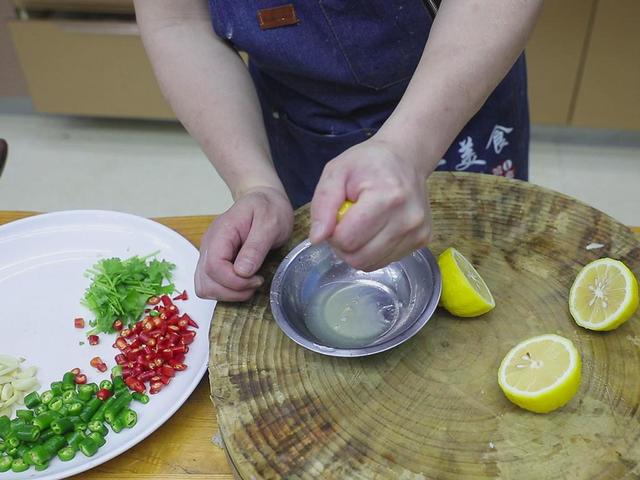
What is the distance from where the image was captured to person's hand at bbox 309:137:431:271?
77 centimetres

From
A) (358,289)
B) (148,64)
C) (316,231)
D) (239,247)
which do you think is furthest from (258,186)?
(148,64)

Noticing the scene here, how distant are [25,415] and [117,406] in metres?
0.13

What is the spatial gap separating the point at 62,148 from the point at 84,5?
2.32ft

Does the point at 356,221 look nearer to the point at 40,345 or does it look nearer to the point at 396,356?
the point at 396,356

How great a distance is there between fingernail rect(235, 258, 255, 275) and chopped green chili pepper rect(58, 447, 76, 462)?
1.09 feet

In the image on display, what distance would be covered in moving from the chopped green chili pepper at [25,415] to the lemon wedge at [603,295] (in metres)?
0.80

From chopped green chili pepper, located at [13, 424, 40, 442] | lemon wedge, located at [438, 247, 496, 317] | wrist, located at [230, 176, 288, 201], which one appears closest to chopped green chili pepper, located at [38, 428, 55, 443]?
chopped green chili pepper, located at [13, 424, 40, 442]

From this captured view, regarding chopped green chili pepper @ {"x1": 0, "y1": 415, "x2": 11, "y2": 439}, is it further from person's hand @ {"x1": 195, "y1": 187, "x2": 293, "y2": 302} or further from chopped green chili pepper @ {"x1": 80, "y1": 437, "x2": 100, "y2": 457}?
person's hand @ {"x1": 195, "y1": 187, "x2": 293, "y2": 302}

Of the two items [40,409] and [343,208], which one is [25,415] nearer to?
[40,409]

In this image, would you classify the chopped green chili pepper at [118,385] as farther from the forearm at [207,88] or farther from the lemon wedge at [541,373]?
the lemon wedge at [541,373]

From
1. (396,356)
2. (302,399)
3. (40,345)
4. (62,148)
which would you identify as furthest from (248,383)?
(62,148)

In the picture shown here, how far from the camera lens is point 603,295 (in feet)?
3.13

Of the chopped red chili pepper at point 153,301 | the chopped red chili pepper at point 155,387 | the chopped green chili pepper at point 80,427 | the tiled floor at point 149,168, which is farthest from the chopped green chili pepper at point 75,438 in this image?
the tiled floor at point 149,168

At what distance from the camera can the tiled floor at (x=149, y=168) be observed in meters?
2.71
